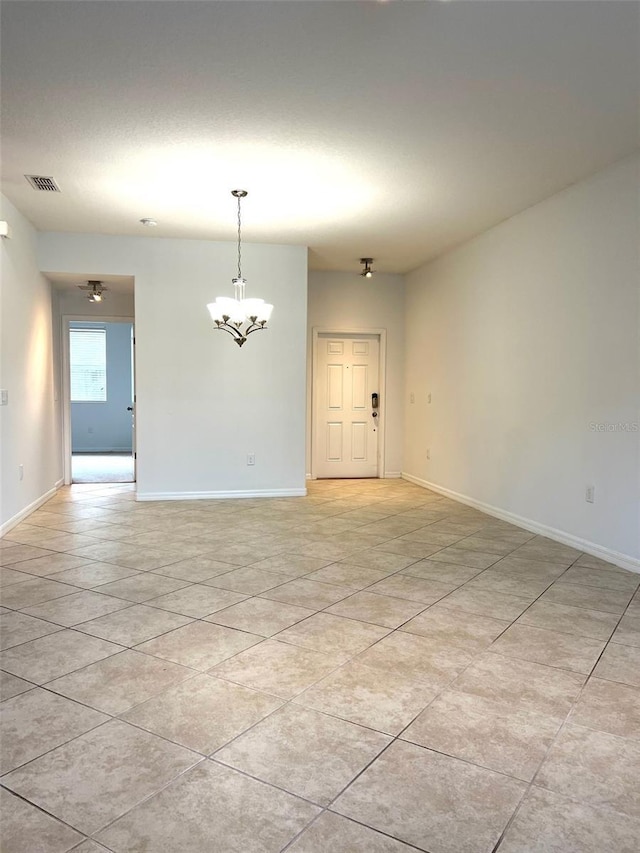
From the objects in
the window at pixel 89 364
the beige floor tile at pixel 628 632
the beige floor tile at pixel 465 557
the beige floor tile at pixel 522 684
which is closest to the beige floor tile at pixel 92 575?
the beige floor tile at pixel 465 557

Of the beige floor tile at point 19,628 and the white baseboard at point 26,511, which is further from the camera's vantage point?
the white baseboard at point 26,511

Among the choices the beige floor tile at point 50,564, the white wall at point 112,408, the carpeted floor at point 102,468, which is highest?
the white wall at point 112,408

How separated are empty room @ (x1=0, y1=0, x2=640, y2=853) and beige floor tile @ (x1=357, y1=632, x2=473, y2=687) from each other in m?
0.02

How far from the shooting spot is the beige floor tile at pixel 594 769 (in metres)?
1.67

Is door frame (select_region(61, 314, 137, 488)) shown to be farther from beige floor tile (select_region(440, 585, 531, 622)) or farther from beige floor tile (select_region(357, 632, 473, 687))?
beige floor tile (select_region(357, 632, 473, 687))

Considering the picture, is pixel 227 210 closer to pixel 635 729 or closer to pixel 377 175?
pixel 377 175

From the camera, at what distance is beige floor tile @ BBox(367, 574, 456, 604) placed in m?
3.32

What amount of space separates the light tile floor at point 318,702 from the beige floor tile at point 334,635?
0.5 inches

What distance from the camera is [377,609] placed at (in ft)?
10.2

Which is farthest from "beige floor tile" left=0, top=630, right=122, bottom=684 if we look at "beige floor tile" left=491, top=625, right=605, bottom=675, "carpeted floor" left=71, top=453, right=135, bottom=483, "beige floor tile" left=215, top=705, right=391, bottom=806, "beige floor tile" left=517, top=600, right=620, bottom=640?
"carpeted floor" left=71, top=453, right=135, bottom=483

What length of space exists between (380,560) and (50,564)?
2.19m

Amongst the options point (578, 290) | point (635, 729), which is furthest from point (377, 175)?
point (635, 729)

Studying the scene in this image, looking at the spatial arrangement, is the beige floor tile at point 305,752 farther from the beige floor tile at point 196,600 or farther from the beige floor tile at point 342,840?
the beige floor tile at point 196,600

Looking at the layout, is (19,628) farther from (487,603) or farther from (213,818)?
(487,603)
